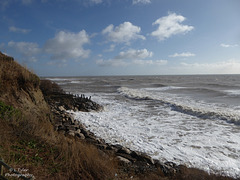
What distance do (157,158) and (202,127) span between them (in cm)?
513

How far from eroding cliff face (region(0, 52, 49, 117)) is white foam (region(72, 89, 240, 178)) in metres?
3.12

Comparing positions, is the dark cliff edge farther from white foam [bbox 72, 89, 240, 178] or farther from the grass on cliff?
white foam [bbox 72, 89, 240, 178]

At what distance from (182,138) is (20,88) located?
29.0ft

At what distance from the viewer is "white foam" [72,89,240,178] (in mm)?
5379

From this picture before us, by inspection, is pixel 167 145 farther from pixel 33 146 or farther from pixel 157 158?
pixel 33 146

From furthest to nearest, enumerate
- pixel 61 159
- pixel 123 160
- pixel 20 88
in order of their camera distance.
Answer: pixel 20 88
pixel 123 160
pixel 61 159

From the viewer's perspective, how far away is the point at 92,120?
10.0m

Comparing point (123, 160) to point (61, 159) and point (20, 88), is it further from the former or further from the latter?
point (20, 88)

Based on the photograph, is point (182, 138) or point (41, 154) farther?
point (182, 138)

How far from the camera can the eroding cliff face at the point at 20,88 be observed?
6.41 m

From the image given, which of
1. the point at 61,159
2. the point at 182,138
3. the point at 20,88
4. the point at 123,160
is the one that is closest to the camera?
the point at 61,159

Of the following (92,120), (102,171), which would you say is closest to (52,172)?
(102,171)

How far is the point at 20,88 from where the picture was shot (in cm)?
788

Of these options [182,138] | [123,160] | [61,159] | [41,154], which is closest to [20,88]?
[41,154]
